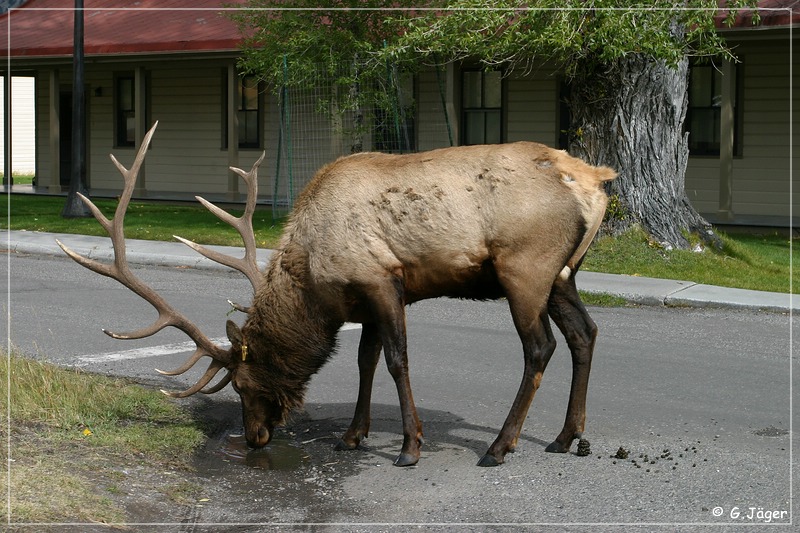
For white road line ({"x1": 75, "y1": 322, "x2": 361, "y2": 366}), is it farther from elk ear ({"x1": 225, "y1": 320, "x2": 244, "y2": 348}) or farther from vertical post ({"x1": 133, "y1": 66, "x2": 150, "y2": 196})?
vertical post ({"x1": 133, "y1": 66, "x2": 150, "y2": 196})

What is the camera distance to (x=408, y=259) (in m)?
6.04

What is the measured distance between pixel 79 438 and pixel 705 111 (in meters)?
15.8

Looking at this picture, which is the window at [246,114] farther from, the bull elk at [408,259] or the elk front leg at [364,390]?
the bull elk at [408,259]

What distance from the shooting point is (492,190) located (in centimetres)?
602

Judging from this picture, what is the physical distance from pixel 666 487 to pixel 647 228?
29.0ft

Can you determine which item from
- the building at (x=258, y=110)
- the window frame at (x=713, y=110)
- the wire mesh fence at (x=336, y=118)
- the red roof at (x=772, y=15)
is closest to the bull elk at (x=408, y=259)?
the building at (x=258, y=110)

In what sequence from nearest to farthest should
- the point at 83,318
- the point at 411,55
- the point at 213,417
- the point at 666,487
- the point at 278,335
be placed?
the point at 666,487 → the point at 278,335 → the point at 213,417 → the point at 83,318 → the point at 411,55

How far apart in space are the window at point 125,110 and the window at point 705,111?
528 inches

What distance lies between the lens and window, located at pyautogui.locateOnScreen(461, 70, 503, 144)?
22.0 meters

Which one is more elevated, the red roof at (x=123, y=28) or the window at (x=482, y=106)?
the red roof at (x=123, y=28)

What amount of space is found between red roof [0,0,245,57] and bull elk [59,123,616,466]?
52.4 ft

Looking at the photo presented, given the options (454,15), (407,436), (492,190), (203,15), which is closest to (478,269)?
(492,190)

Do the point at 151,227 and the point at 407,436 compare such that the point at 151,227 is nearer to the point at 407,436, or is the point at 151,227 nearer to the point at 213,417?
the point at 213,417

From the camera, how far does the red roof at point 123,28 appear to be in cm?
2262
